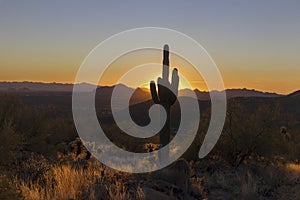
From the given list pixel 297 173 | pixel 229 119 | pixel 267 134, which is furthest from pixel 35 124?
pixel 297 173

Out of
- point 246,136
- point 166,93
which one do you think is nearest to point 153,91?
point 166,93

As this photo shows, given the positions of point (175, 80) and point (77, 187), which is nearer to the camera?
point (77, 187)

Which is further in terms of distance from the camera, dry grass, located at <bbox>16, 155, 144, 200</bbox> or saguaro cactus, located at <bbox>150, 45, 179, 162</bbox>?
saguaro cactus, located at <bbox>150, 45, 179, 162</bbox>

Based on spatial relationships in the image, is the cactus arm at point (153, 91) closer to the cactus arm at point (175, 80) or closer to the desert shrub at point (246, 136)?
the cactus arm at point (175, 80)

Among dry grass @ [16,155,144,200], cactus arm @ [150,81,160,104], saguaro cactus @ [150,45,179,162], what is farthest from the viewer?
cactus arm @ [150,81,160,104]

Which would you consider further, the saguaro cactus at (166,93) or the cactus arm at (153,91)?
the cactus arm at (153,91)

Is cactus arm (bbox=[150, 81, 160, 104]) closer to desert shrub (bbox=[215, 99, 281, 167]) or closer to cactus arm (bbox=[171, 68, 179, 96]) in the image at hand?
cactus arm (bbox=[171, 68, 179, 96])

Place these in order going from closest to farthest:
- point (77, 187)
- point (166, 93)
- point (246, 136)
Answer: point (77, 187)
point (166, 93)
point (246, 136)

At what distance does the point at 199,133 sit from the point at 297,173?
18.1ft

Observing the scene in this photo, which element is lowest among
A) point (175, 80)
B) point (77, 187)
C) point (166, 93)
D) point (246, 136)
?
point (77, 187)

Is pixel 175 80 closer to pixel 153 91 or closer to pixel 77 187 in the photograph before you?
pixel 153 91

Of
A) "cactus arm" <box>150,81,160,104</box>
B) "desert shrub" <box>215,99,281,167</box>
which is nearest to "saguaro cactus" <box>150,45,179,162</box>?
"cactus arm" <box>150,81,160,104</box>

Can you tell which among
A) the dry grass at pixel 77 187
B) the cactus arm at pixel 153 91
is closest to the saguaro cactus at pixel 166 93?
the cactus arm at pixel 153 91

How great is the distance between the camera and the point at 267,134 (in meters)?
18.2
